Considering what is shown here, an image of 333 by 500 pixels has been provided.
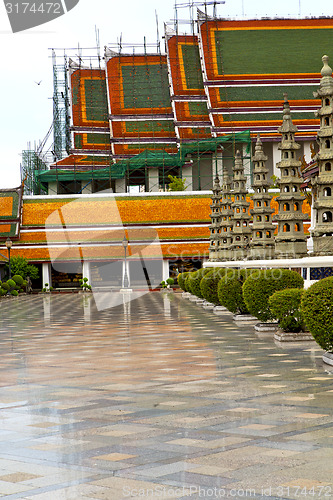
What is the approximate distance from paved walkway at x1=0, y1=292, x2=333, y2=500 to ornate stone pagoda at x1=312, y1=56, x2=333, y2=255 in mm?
2110

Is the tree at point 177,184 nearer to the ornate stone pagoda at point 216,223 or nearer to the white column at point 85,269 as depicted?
the white column at point 85,269

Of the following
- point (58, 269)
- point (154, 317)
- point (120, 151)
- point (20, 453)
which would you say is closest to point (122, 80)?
point (120, 151)

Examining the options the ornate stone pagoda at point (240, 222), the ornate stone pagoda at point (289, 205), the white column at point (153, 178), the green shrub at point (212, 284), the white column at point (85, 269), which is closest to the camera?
the ornate stone pagoda at point (289, 205)

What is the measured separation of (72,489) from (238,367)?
6663 millimetres

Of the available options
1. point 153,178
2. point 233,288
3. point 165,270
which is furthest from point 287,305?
point 153,178

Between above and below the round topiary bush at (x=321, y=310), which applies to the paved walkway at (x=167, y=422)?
below

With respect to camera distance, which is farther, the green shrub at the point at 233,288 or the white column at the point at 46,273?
the white column at the point at 46,273

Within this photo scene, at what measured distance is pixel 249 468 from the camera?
599cm

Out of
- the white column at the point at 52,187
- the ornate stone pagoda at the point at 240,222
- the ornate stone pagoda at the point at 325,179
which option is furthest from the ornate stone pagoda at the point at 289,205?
the white column at the point at 52,187

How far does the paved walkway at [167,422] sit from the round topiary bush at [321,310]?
1.91 feet

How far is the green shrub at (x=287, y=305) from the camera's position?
14277 millimetres

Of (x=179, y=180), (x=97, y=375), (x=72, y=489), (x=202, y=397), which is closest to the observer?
(x=72, y=489)

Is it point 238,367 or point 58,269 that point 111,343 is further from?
point 58,269

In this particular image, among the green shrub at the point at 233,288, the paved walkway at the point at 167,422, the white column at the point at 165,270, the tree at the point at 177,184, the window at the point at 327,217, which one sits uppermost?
the tree at the point at 177,184
